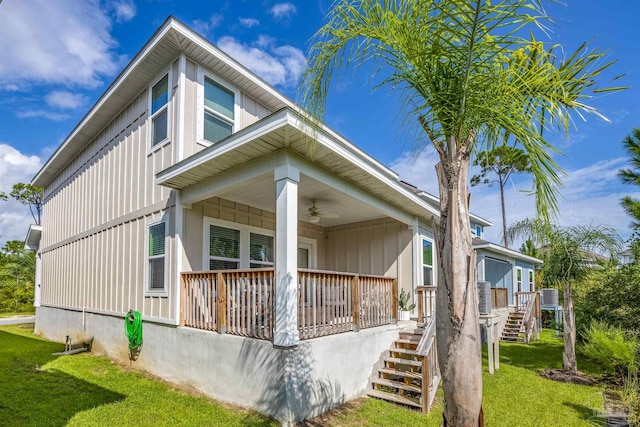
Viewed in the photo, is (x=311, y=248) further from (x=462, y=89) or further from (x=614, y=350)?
(x=462, y=89)

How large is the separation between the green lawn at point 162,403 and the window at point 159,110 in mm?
4741

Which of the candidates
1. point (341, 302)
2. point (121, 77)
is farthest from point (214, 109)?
point (341, 302)

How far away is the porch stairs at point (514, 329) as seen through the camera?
13.6m

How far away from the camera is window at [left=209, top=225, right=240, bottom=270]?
754 cm

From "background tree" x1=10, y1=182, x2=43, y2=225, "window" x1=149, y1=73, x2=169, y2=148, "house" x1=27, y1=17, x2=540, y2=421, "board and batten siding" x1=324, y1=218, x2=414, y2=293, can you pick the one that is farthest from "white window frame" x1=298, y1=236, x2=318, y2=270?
"background tree" x1=10, y1=182, x2=43, y2=225

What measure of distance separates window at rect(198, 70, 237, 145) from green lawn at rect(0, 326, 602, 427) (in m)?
4.73

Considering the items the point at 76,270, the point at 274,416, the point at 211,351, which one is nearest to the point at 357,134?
the point at 274,416

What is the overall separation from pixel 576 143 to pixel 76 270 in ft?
42.1

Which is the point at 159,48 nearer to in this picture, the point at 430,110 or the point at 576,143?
the point at 430,110

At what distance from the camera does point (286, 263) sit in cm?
519

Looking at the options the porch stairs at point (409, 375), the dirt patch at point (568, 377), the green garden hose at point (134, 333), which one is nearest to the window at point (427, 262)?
the porch stairs at point (409, 375)

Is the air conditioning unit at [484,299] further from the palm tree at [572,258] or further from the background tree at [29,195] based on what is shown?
the background tree at [29,195]

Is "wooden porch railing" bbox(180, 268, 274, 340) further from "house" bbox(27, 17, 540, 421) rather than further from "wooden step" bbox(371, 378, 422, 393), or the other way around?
"wooden step" bbox(371, 378, 422, 393)

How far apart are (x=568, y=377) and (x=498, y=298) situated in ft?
22.2
